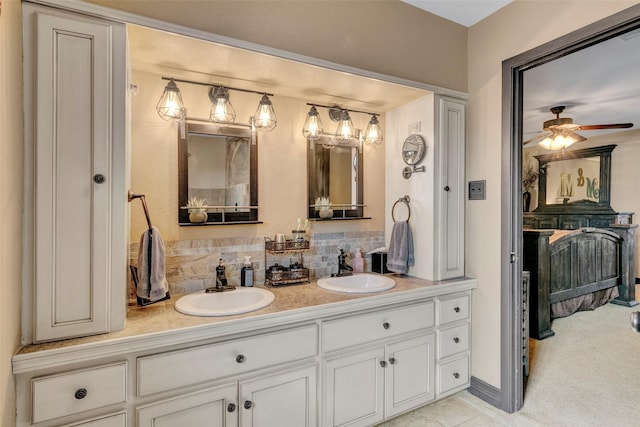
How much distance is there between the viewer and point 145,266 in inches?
60.6

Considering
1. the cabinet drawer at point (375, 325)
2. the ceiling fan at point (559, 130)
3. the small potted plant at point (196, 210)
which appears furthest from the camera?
the ceiling fan at point (559, 130)

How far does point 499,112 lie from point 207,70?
5.93ft

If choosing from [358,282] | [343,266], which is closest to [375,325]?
[358,282]

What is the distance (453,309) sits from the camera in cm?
212

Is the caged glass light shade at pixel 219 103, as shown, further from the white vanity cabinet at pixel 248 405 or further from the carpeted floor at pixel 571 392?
the carpeted floor at pixel 571 392

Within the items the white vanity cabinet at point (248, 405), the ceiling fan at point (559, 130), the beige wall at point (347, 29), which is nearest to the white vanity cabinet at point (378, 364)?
the white vanity cabinet at point (248, 405)

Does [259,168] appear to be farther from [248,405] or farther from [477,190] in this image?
[477,190]

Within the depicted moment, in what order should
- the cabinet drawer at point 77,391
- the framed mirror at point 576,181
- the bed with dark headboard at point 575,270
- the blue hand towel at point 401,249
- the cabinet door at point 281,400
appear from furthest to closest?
the framed mirror at point 576,181
the bed with dark headboard at point 575,270
the blue hand towel at point 401,249
the cabinet door at point 281,400
the cabinet drawer at point 77,391

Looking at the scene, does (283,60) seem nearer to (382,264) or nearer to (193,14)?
(193,14)

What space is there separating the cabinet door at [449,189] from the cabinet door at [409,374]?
48 centimetres

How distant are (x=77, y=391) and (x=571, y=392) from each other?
2932 mm

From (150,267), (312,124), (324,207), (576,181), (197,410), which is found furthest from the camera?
A: (576,181)

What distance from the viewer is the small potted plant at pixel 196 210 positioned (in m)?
1.91

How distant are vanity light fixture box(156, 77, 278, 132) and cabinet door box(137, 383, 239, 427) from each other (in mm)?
1441
